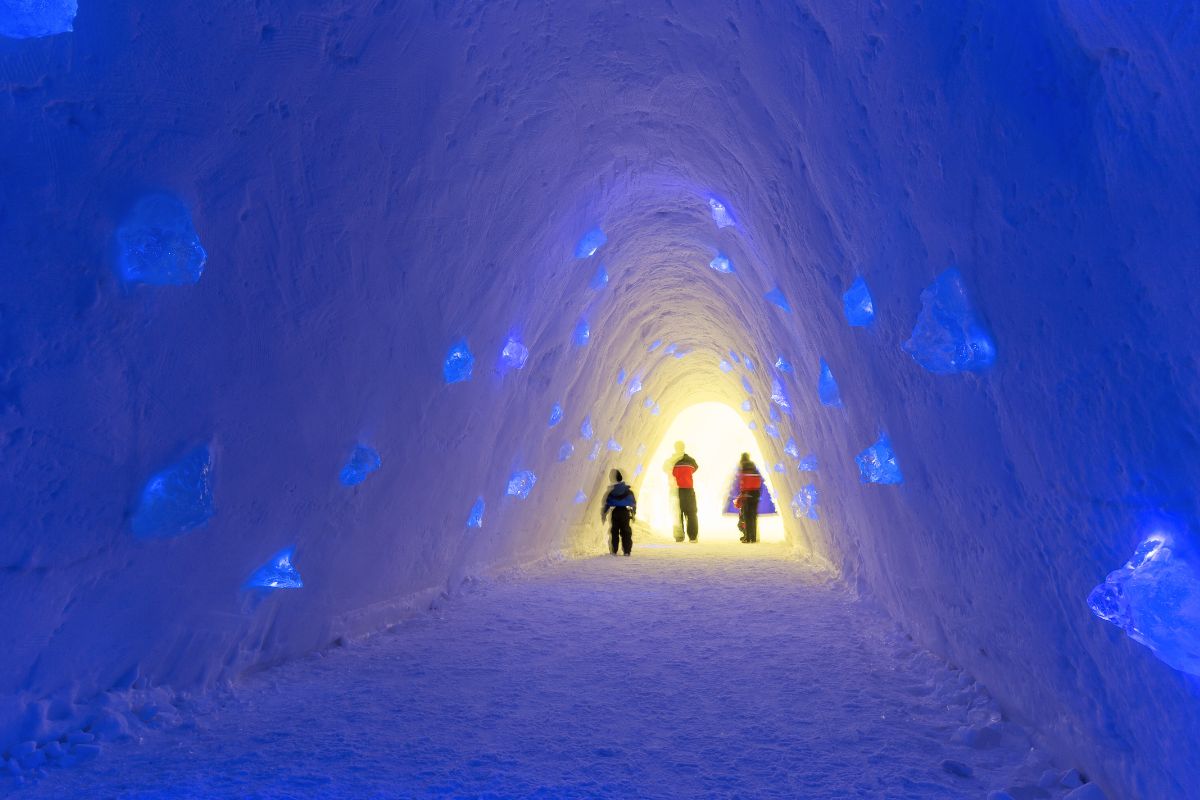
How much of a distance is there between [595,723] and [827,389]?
3961 millimetres

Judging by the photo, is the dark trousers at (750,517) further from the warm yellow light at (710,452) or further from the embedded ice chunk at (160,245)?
the embedded ice chunk at (160,245)

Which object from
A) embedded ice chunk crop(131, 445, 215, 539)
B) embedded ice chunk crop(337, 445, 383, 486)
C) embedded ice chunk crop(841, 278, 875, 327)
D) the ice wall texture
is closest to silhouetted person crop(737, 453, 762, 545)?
the ice wall texture

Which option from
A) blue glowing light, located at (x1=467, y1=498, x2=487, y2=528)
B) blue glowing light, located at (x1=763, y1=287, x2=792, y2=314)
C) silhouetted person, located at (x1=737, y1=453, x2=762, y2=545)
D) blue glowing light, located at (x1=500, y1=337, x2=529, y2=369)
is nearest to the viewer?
blue glowing light, located at (x1=763, y1=287, x2=792, y2=314)

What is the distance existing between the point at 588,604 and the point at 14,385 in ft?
17.1

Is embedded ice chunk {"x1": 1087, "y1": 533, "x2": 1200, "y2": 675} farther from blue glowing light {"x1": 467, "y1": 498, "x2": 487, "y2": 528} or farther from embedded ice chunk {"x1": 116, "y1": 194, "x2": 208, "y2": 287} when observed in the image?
blue glowing light {"x1": 467, "y1": 498, "x2": 487, "y2": 528}

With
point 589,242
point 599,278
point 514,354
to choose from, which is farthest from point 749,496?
point 514,354

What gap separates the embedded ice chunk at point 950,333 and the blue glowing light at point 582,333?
6.29 meters

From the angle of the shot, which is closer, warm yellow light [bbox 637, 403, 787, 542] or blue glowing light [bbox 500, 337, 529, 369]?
blue glowing light [bbox 500, 337, 529, 369]

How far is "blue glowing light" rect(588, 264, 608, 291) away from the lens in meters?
9.06

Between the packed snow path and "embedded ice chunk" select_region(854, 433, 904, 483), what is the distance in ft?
3.58

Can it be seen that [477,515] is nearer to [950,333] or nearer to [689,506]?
[950,333]

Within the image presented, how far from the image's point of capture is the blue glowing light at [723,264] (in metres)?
9.05

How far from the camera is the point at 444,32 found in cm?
426

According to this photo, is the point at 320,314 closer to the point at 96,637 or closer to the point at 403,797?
the point at 96,637
